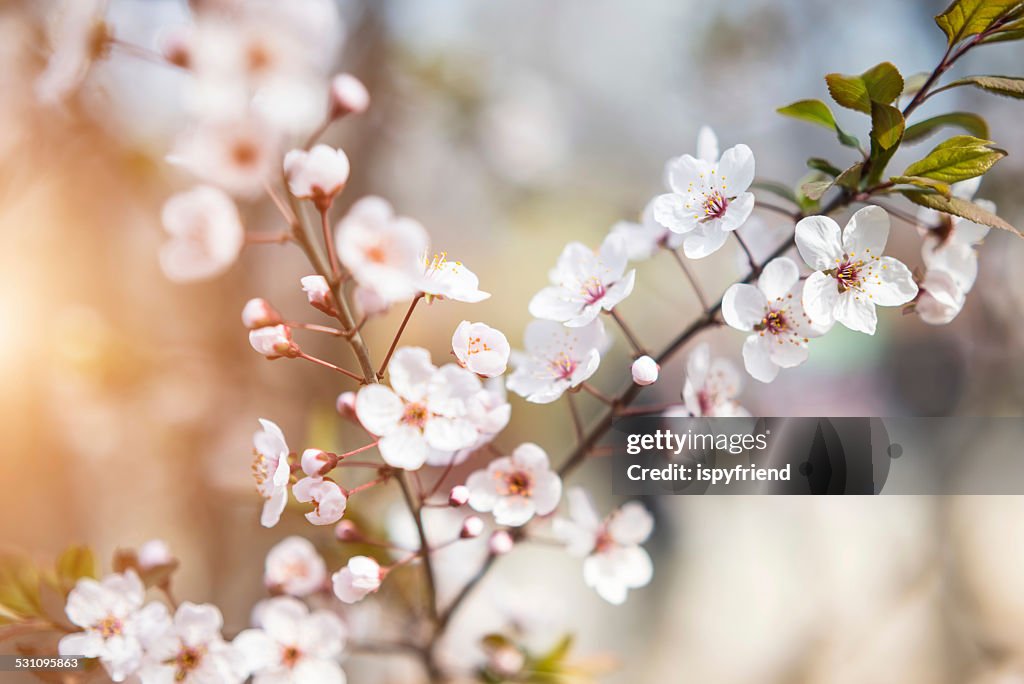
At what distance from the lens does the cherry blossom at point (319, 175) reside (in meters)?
0.32

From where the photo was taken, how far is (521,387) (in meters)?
0.43

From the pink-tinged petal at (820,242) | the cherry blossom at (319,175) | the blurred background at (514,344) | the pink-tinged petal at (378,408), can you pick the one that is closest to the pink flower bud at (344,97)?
the cherry blossom at (319,175)

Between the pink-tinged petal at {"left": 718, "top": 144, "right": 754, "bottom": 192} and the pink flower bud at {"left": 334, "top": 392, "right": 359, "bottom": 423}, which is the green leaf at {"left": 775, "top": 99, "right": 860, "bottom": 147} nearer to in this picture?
the pink-tinged petal at {"left": 718, "top": 144, "right": 754, "bottom": 192}

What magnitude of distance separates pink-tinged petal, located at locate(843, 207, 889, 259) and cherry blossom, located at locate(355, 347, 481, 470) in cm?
24

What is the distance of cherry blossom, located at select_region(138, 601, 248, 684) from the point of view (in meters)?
0.41

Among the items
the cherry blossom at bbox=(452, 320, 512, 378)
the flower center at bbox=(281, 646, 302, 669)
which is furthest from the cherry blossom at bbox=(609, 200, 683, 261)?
the flower center at bbox=(281, 646, 302, 669)

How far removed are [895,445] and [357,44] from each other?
123cm

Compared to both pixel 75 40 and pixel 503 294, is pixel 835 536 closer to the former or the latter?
pixel 503 294

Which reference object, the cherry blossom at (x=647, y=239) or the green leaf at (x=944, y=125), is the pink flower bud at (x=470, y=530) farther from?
the green leaf at (x=944, y=125)

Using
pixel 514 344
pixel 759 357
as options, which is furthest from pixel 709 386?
pixel 514 344

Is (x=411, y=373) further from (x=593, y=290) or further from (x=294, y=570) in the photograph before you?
(x=294, y=570)

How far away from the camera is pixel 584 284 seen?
1.43 ft

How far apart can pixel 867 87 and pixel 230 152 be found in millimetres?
365

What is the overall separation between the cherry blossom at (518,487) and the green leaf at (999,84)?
1.10ft
